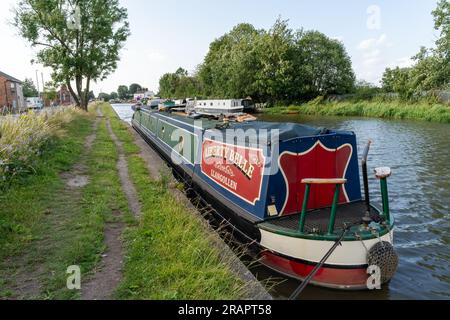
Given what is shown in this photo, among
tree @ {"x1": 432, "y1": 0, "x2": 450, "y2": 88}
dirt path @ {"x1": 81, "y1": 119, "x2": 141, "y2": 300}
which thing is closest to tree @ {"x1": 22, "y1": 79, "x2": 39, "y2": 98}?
tree @ {"x1": 432, "y1": 0, "x2": 450, "y2": 88}

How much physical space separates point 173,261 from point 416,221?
525 centimetres

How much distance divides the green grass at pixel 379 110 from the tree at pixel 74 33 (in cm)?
1850

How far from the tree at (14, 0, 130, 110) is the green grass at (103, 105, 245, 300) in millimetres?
23866

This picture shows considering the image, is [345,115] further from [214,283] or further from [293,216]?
[214,283]

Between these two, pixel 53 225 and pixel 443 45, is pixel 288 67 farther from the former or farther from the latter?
pixel 53 225

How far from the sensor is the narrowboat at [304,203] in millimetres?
4375

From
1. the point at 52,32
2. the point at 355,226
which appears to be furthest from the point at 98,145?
the point at 52,32

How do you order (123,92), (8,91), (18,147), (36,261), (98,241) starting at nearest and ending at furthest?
1. (36,261)
2. (98,241)
3. (18,147)
4. (8,91)
5. (123,92)

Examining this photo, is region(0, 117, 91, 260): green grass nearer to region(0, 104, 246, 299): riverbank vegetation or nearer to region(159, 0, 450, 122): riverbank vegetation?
region(0, 104, 246, 299): riverbank vegetation

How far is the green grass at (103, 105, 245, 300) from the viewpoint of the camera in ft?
11.3

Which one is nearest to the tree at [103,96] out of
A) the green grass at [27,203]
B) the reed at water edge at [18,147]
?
the reed at water edge at [18,147]

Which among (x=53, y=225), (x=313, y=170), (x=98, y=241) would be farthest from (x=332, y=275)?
(x=53, y=225)

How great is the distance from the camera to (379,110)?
91.6 feet

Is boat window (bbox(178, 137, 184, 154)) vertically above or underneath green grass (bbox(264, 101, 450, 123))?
underneath
